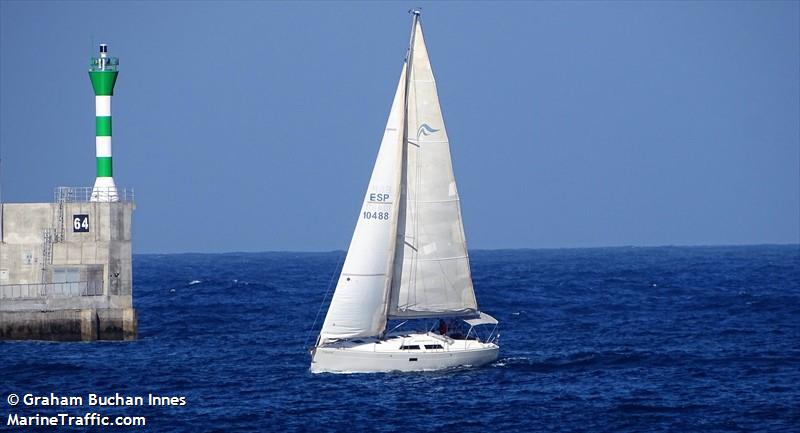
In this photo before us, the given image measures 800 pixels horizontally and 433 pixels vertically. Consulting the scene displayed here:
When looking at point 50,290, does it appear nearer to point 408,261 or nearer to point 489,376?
point 408,261

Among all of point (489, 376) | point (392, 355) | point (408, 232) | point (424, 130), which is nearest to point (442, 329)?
point (489, 376)

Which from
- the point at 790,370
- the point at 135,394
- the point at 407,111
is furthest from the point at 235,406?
the point at 790,370

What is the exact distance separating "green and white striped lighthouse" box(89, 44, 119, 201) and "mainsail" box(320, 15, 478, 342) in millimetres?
18562

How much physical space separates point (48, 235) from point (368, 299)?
57.9 ft

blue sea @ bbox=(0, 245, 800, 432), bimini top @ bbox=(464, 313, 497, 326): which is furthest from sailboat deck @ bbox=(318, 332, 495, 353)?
bimini top @ bbox=(464, 313, 497, 326)

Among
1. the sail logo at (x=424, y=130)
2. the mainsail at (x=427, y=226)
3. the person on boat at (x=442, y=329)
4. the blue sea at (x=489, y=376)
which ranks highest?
the sail logo at (x=424, y=130)

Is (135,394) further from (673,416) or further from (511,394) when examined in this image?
(673,416)

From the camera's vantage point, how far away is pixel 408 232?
52.0 meters

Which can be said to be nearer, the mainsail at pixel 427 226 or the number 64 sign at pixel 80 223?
the mainsail at pixel 427 226

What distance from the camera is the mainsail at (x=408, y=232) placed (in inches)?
2002

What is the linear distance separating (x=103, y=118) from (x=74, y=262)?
10.6 m

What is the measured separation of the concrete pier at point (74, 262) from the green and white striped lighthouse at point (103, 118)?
4.21 metres

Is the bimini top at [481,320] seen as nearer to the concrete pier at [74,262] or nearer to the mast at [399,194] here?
the mast at [399,194]

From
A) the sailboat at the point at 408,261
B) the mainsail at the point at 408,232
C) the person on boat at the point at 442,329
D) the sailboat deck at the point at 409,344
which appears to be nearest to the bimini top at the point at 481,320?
the sailboat at the point at 408,261
